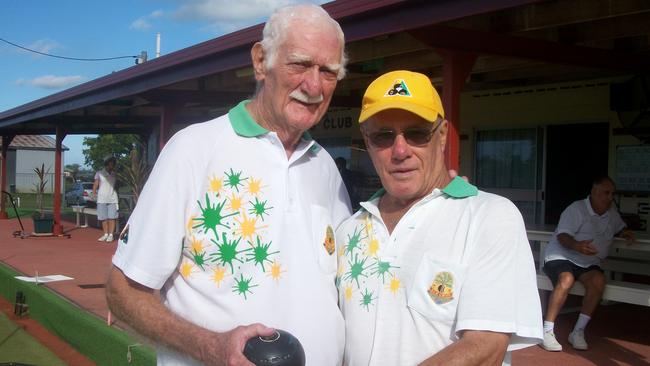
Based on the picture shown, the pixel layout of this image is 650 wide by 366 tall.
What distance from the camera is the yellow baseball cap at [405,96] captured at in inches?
74.5

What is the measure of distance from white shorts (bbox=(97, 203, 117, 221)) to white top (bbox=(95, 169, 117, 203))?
10 centimetres

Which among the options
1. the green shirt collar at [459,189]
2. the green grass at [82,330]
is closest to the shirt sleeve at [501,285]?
the green shirt collar at [459,189]

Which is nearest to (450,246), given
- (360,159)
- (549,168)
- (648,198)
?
(648,198)

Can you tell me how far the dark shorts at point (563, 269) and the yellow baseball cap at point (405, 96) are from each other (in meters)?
4.56

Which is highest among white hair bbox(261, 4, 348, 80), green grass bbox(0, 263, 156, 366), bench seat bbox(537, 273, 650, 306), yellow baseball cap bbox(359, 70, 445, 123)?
white hair bbox(261, 4, 348, 80)

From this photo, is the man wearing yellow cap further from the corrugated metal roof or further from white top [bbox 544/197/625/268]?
the corrugated metal roof

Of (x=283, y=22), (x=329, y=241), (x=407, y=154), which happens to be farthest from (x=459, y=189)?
(x=283, y=22)

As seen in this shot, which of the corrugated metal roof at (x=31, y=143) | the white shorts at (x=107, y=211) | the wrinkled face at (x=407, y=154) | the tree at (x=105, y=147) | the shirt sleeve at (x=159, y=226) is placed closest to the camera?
the shirt sleeve at (x=159, y=226)

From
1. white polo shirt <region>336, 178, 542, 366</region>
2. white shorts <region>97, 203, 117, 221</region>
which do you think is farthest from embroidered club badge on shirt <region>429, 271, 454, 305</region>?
white shorts <region>97, 203, 117, 221</region>

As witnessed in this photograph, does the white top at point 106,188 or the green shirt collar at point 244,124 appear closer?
the green shirt collar at point 244,124

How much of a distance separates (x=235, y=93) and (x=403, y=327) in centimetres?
945

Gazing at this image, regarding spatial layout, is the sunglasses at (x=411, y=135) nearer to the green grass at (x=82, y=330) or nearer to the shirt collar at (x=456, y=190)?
the shirt collar at (x=456, y=190)

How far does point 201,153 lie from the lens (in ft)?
6.24

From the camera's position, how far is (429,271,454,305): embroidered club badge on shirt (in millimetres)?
1754
